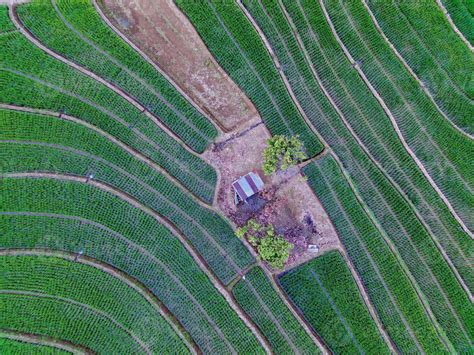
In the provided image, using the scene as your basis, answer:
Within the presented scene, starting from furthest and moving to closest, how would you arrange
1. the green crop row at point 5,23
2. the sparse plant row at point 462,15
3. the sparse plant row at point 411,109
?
the sparse plant row at point 462,15 < the sparse plant row at point 411,109 < the green crop row at point 5,23

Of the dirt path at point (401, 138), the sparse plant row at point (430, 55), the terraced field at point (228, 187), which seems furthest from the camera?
the sparse plant row at point (430, 55)

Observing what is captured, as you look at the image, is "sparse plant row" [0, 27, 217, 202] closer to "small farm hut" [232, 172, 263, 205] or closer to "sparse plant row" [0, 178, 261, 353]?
"small farm hut" [232, 172, 263, 205]

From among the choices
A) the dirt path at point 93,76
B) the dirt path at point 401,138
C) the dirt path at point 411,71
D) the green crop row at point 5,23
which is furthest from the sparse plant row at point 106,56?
the dirt path at point 411,71

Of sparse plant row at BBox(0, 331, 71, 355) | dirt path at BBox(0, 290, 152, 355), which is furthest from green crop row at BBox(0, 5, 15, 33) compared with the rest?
sparse plant row at BBox(0, 331, 71, 355)

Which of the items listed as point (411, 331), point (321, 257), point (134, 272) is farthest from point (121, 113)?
point (411, 331)

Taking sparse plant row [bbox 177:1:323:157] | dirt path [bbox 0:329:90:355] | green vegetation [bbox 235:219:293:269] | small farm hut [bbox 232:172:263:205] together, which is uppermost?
sparse plant row [bbox 177:1:323:157]

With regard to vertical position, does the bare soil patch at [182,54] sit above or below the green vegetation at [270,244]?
above

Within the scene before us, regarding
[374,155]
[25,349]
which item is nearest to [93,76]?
[25,349]

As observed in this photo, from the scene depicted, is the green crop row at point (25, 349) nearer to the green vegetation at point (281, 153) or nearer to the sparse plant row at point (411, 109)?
the green vegetation at point (281, 153)
